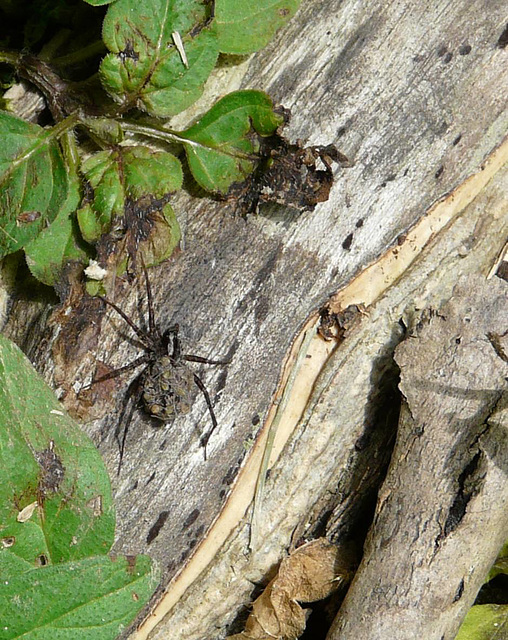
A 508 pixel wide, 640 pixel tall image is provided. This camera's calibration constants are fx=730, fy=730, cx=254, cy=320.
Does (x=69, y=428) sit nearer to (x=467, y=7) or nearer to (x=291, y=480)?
(x=291, y=480)

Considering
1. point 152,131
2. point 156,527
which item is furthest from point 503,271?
point 156,527

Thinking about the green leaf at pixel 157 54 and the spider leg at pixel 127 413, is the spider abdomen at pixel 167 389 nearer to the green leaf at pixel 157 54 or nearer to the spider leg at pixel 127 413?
the spider leg at pixel 127 413

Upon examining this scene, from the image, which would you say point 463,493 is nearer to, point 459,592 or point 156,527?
point 459,592

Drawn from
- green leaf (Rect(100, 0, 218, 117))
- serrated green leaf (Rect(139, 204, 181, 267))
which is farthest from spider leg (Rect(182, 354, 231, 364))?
green leaf (Rect(100, 0, 218, 117))

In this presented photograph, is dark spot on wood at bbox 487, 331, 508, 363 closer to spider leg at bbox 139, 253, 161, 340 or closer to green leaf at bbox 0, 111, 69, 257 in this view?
spider leg at bbox 139, 253, 161, 340

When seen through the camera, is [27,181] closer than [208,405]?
Yes

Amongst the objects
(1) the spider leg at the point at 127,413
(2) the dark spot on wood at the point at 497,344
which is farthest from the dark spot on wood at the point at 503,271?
(1) the spider leg at the point at 127,413
